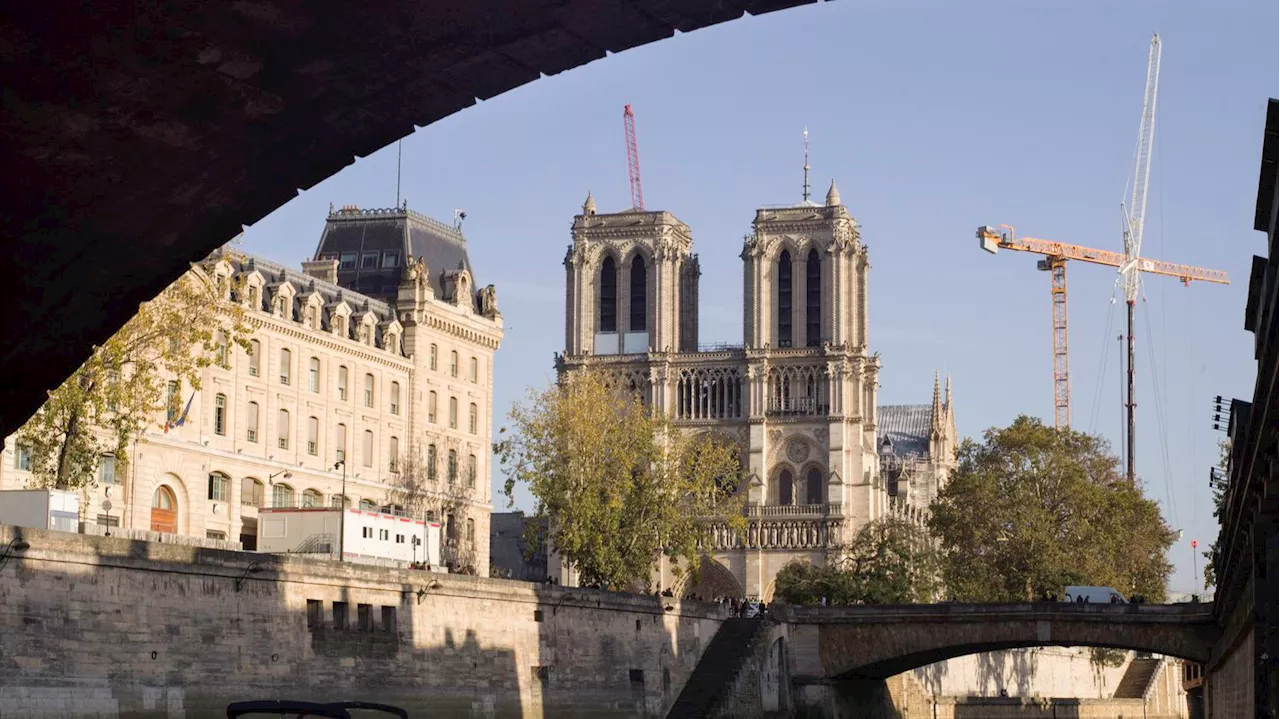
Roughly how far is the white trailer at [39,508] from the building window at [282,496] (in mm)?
34403

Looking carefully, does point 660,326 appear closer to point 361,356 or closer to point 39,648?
point 361,356

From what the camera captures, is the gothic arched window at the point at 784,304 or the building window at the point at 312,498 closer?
the building window at the point at 312,498

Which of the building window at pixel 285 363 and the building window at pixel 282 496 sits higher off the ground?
the building window at pixel 285 363

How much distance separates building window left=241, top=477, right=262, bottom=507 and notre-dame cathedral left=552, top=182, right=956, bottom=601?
52.8 m

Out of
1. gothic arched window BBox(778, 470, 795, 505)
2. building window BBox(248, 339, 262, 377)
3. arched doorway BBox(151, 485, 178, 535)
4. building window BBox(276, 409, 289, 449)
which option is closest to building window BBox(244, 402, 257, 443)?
building window BBox(248, 339, 262, 377)

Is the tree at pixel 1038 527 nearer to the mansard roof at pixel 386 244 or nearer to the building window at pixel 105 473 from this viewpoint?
the mansard roof at pixel 386 244

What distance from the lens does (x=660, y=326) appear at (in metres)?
145

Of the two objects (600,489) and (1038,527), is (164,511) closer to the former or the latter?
(600,489)

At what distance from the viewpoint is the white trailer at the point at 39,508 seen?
50.2 meters

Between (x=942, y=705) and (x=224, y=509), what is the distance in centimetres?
3759

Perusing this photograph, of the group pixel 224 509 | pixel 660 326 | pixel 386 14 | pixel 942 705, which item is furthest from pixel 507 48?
pixel 660 326

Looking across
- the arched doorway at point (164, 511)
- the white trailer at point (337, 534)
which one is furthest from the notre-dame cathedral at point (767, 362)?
the white trailer at point (337, 534)

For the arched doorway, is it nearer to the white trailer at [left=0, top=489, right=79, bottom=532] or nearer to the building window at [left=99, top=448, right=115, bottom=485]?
the building window at [left=99, top=448, right=115, bottom=485]

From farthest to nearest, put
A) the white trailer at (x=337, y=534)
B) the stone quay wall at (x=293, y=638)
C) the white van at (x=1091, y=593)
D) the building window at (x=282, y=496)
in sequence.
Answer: the white van at (x=1091, y=593)
the building window at (x=282, y=496)
the white trailer at (x=337, y=534)
the stone quay wall at (x=293, y=638)
